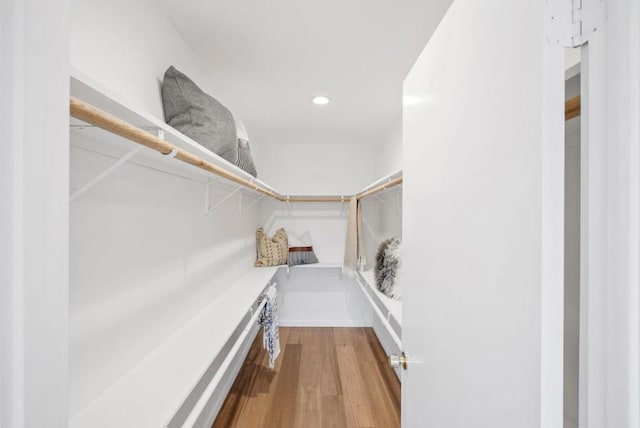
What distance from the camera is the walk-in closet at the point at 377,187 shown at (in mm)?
352

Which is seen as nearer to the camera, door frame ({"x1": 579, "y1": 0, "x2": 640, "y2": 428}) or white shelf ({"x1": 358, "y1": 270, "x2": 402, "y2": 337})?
door frame ({"x1": 579, "y1": 0, "x2": 640, "y2": 428})

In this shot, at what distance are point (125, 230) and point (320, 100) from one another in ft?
5.45

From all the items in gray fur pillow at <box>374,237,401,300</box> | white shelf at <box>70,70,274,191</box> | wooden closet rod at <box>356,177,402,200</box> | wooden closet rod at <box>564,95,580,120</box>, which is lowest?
gray fur pillow at <box>374,237,401,300</box>

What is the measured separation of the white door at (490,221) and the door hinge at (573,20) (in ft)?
0.04

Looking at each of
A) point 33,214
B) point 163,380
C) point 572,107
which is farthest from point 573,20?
point 163,380

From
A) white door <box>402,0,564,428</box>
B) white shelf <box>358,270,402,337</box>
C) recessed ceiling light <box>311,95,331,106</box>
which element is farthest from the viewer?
recessed ceiling light <box>311,95,331,106</box>

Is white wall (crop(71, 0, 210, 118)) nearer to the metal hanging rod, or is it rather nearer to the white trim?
the metal hanging rod

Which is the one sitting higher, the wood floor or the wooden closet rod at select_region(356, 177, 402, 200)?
the wooden closet rod at select_region(356, 177, 402, 200)

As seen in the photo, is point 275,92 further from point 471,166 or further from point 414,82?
point 471,166

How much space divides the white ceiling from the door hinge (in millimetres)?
995

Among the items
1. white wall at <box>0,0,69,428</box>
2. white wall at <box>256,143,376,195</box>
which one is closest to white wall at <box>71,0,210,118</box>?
white wall at <box>0,0,69,428</box>

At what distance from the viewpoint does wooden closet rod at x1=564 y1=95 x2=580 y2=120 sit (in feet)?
1.39

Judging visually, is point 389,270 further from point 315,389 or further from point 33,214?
point 33,214

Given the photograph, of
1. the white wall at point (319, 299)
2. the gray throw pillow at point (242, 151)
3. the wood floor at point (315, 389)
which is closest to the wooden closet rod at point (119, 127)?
the gray throw pillow at point (242, 151)
